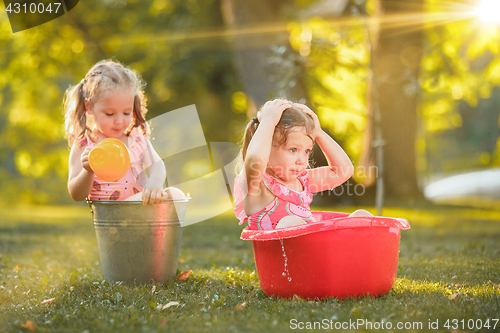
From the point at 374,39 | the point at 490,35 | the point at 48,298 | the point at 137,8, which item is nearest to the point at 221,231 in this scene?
the point at 48,298

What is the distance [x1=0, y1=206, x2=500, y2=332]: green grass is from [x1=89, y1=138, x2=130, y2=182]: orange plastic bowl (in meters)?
0.69

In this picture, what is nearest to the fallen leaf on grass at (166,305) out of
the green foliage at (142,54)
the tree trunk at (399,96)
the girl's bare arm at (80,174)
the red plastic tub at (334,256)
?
the red plastic tub at (334,256)

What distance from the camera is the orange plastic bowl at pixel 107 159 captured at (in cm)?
274

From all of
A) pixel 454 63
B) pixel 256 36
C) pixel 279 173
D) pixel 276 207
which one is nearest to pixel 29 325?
pixel 276 207

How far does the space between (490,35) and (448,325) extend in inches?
360

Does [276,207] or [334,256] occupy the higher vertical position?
[276,207]

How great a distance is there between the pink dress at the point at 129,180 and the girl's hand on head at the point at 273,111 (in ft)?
3.30

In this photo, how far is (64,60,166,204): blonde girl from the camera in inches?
120

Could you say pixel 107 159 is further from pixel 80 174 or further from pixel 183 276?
pixel 183 276

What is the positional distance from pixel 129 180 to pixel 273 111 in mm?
1171

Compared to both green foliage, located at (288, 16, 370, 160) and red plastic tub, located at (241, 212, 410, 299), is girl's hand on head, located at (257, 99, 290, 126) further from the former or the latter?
green foliage, located at (288, 16, 370, 160)

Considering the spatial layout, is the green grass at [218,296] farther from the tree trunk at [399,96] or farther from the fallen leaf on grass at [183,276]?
the tree trunk at [399,96]

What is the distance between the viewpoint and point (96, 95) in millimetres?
3102

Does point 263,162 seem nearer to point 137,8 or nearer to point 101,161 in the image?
point 101,161
